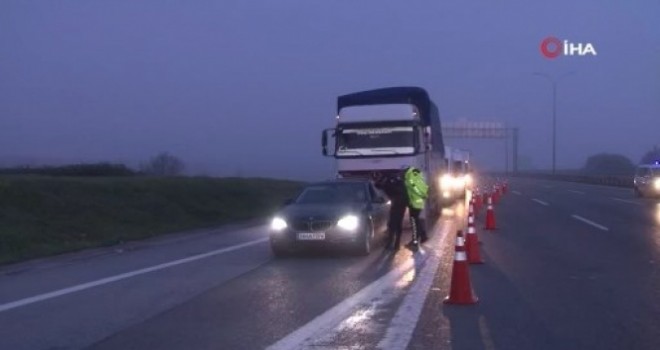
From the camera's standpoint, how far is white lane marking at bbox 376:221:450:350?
30.7 ft

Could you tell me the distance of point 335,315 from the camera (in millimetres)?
11023

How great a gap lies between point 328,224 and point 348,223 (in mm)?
360

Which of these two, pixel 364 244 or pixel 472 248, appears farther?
pixel 364 244

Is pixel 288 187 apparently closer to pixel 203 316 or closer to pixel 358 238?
pixel 358 238

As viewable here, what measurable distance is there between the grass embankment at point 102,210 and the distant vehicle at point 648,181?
1824 centimetres

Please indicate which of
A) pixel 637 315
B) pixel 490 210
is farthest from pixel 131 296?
pixel 490 210

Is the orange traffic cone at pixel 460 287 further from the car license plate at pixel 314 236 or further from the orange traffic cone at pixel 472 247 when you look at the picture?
the car license plate at pixel 314 236

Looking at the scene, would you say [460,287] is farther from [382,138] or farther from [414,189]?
[382,138]

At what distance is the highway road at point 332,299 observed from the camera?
969cm

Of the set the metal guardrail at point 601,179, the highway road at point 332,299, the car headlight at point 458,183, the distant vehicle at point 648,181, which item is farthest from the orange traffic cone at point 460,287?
the metal guardrail at point 601,179

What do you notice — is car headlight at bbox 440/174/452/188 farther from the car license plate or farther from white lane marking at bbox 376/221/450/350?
white lane marking at bbox 376/221/450/350

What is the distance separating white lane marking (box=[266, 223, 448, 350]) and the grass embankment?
7617 millimetres

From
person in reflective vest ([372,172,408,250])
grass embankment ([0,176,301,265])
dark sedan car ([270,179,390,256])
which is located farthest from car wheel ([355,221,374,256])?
grass embankment ([0,176,301,265])

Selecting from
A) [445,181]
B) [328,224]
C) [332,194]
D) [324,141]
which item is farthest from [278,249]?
[445,181]
